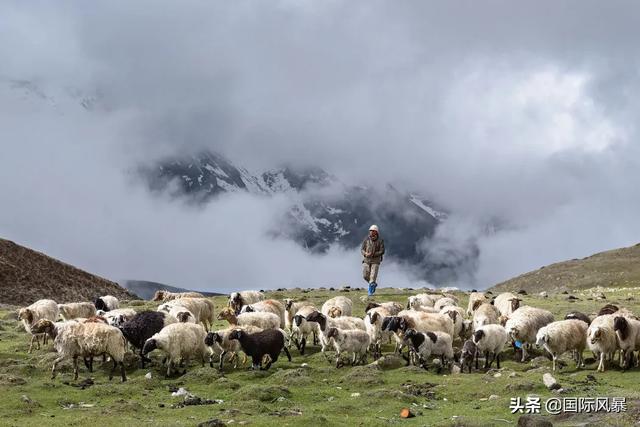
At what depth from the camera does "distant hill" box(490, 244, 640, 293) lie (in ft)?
277

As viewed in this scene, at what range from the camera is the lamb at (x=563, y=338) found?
19219 mm

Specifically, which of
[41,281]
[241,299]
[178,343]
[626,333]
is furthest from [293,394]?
[41,281]

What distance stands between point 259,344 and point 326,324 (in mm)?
2844

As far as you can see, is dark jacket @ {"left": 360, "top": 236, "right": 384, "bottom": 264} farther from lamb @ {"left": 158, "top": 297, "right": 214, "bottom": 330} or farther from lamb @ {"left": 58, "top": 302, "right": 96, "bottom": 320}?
lamb @ {"left": 58, "top": 302, "right": 96, "bottom": 320}

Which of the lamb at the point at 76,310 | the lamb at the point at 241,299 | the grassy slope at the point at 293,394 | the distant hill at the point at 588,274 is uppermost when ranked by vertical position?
the distant hill at the point at 588,274

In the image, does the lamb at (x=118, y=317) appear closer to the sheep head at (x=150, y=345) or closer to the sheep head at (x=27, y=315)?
the sheep head at (x=150, y=345)

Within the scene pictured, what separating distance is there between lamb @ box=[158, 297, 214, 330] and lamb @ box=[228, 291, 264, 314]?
6.98 ft

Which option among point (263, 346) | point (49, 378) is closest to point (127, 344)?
point (49, 378)

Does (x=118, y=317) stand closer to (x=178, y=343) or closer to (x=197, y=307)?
(x=178, y=343)

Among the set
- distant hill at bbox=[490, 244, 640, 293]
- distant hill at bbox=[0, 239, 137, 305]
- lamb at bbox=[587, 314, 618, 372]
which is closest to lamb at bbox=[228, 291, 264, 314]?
lamb at bbox=[587, 314, 618, 372]

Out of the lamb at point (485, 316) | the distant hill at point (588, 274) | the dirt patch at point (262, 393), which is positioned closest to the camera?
the dirt patch at point (262, 393)

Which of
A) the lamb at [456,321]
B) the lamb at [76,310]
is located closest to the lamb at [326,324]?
the lamb at [456,321]

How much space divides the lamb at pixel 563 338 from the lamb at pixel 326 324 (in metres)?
6.05

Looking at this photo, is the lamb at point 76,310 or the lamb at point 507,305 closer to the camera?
the lamb at point 76,310
